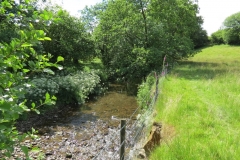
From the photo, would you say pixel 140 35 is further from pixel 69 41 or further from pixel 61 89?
pixel 61 89

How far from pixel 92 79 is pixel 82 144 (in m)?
9.53

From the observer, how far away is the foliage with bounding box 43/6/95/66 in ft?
67.7

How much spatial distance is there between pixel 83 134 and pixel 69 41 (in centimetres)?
1450

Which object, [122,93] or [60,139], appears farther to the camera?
[122,93]

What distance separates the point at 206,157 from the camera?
4219mm

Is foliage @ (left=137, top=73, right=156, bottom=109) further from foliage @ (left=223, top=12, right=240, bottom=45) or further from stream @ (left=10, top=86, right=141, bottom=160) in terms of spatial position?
foliage @ (left=223, top=12, right=240, bottom=45)

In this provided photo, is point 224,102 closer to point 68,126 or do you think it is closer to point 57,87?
point 68,126

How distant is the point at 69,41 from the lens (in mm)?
22047

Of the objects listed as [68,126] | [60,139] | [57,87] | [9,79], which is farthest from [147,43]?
[9,79]

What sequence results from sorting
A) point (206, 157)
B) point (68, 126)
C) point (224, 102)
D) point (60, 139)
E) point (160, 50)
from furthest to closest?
point (160, 50), point (68, 126), point (60, 139), point (224, 102), point (206, 157)

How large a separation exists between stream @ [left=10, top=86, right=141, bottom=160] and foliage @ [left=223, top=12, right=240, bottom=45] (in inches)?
1908

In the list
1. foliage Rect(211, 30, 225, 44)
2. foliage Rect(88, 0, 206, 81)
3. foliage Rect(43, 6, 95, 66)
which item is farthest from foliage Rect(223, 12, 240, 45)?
foliage Rect(43, 6, 95, 66)

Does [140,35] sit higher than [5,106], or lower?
higher

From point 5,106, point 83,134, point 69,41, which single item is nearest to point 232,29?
point 69,41
